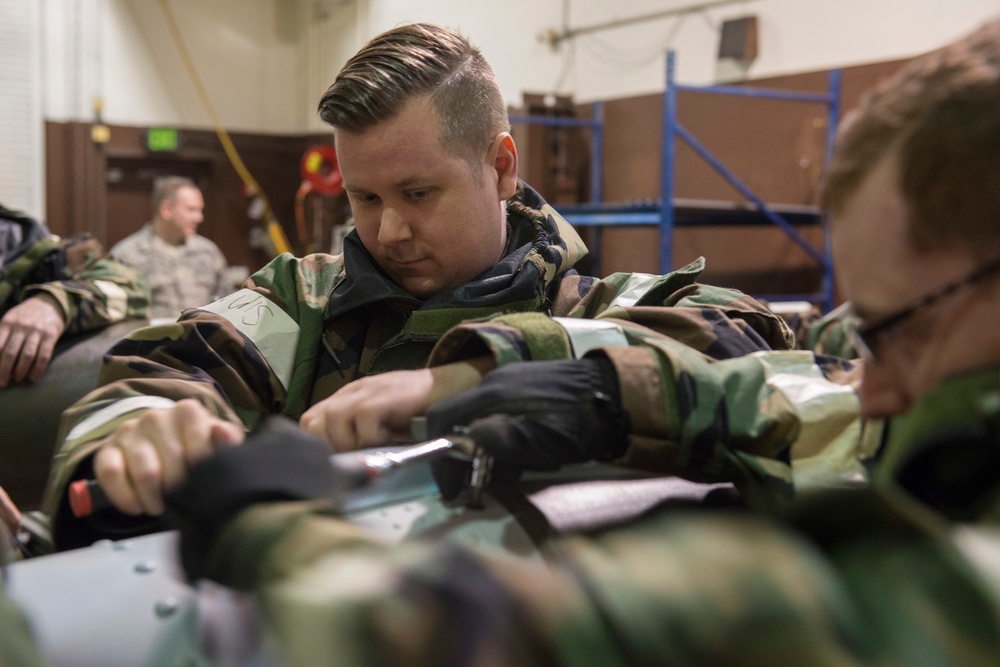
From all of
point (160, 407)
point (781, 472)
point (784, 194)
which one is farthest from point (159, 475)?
point (784, 194)

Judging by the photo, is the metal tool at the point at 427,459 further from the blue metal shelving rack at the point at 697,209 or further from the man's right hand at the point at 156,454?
the blue metal shelving rack at the point at 697,209

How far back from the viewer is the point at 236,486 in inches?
18.7

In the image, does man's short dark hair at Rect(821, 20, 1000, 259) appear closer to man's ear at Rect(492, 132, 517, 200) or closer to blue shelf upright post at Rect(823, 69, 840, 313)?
man's ear at Rect(492, 132, 517, 200)

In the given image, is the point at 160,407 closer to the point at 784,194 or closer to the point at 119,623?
the point at 119,623

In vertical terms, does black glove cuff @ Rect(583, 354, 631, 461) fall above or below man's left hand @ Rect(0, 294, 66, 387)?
above

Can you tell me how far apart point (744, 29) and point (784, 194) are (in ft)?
2.48

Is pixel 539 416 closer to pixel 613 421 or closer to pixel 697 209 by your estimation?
pixel 613 421

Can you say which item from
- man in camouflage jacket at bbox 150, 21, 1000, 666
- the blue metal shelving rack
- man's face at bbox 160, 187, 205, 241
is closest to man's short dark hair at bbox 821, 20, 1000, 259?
man in camouflage jacket at bbox 150, 21, 1000, 666

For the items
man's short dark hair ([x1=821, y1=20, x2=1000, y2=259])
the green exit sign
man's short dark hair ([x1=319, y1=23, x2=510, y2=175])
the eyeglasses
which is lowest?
the eyeglasses

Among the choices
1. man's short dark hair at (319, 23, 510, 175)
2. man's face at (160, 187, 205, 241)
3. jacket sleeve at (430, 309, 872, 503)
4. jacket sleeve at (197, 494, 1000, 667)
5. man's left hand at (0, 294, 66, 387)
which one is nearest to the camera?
jacket sleeve at (197, 494, 1000, 667)

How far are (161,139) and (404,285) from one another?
17.2ft

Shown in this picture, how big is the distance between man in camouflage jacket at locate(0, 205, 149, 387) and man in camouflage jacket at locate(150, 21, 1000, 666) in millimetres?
1622

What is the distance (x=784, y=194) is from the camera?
434cm

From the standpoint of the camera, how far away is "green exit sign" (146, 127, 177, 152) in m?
5.84
